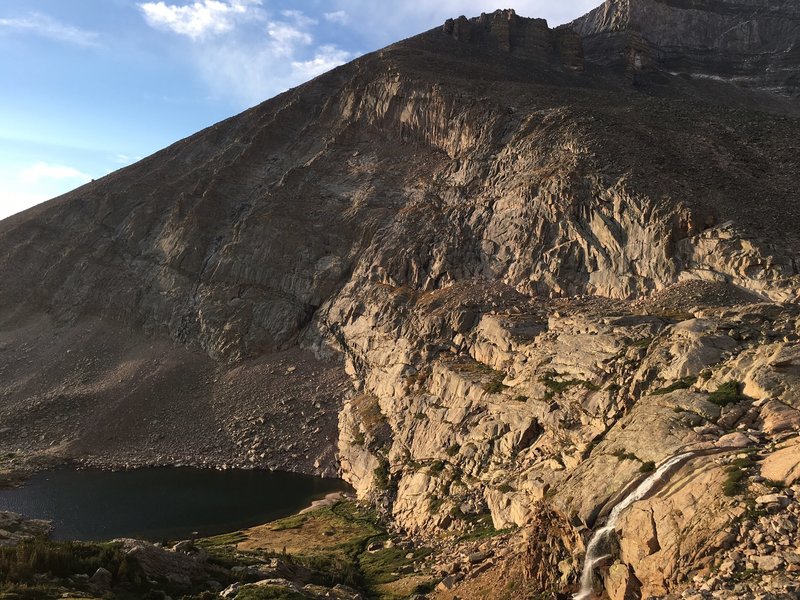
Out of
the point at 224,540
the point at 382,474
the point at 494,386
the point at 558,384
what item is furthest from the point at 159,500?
the point at 558,384

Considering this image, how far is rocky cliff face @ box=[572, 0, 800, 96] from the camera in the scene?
115312mm

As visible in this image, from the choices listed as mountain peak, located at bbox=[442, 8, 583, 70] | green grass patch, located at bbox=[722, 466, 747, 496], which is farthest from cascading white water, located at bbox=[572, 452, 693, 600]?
mountain peak, located at bbox=[442, 8, 583, 70]

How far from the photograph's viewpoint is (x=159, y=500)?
4422cm

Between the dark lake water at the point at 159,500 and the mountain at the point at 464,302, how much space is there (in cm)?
276

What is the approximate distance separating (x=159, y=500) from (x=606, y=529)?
125 feet

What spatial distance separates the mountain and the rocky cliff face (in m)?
4.82

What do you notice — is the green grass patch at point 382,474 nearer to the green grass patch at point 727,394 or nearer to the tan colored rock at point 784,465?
the green grass patch at point 727,394

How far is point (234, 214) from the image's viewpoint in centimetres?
8200

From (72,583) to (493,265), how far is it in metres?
45.7

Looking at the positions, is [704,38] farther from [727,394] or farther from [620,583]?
[620,583]

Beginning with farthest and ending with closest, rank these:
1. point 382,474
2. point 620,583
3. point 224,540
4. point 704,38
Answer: point 704,38, point 382,474, point 224,540, point 620,583

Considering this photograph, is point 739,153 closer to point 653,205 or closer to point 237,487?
point 653,205

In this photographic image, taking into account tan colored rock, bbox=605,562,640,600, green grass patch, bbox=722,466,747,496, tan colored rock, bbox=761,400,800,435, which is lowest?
tan colored rock, bbox=605,562,640,600

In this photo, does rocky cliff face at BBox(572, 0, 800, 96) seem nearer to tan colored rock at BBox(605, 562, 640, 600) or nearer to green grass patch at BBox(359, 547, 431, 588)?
green grass patch at BBox(359, 547, 431, 588)
